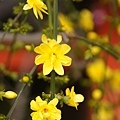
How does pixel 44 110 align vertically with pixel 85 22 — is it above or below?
below

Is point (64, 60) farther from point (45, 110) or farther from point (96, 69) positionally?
point (96, 69)

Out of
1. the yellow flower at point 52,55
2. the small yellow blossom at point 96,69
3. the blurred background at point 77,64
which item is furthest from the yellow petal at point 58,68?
the small yellow blossom at point 96,69

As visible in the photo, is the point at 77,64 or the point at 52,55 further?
the point at 77,64

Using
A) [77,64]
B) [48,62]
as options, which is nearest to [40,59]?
[48,62]

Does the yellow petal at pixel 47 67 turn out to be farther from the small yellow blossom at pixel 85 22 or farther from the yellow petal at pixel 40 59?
the small yellow blossom at pixel 85 22

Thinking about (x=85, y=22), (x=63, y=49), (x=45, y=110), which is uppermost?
(x=85, y=22)

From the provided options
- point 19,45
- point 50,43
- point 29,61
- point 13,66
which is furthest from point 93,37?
point 50,43

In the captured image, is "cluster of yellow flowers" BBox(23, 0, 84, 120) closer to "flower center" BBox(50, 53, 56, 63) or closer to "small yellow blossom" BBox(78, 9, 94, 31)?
"flower center" BBox(50, 53, 56, 63)

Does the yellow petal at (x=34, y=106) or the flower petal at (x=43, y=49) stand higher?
the flower petal at (x=43, y=49)
